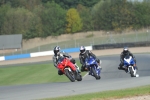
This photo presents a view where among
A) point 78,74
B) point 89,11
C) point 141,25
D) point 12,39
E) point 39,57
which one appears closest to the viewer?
point 78,74

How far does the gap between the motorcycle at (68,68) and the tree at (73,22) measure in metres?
72.1

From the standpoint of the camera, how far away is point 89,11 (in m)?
104

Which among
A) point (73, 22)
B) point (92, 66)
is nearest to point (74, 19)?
point (73, 22)

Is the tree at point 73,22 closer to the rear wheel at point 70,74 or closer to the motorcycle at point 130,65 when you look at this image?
the motorcycle at point 130,65

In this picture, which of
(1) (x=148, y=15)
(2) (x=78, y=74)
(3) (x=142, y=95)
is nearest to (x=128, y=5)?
(1) (x=148, y=15)

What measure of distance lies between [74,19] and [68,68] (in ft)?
249

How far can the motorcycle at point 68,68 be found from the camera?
66.8ft

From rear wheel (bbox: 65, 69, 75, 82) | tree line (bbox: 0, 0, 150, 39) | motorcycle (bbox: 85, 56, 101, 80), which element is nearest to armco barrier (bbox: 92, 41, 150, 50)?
tree line (bbox: 0, 0, 150, 39)

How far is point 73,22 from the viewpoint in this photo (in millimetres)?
94812

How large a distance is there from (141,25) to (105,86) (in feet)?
246

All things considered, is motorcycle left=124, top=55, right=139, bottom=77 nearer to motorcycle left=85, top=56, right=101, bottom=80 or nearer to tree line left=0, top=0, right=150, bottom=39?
motorcycle left=85, top=56, right=101, bottom=80

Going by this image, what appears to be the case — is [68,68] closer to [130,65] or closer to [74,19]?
[130,65]

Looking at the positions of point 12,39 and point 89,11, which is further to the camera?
point 89,11

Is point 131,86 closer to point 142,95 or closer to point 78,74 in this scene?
point 142,95
